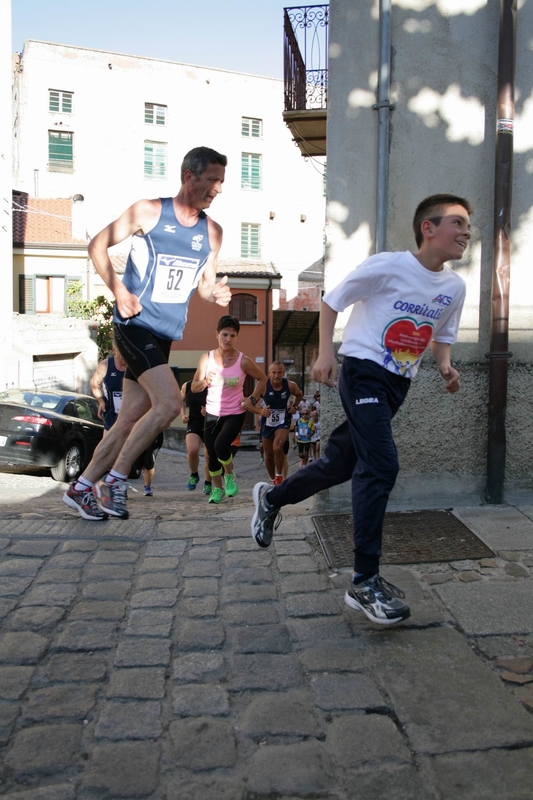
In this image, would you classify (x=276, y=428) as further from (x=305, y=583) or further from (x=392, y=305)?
(x=392, y=305)

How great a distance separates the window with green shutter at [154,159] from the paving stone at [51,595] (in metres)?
45.9

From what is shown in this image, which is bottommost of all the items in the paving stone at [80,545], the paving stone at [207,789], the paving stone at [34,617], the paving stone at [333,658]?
the paving stone at [207,789]

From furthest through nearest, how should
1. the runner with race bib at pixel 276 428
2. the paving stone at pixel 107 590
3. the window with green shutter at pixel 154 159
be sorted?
the window with green shutter at pixel 154 159 < the runner with race bib at pixel 276 428 < the paving stone at pixel 107 590

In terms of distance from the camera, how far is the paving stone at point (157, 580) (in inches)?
144

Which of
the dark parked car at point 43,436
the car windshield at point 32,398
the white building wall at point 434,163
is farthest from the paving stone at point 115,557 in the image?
the car windshield at point 32,398

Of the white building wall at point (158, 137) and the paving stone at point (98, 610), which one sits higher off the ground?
the white building wall at point (158, 137)

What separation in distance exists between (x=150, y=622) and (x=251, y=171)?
4701 cm

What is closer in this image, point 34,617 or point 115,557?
point 34,617

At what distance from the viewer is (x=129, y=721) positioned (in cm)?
244

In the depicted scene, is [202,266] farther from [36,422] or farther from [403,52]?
[36,422]

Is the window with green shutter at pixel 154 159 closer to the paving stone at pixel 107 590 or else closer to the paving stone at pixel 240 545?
the paving stone at pixel 240 545

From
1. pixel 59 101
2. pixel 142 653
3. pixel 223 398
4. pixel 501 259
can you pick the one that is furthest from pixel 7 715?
pixel 59 101

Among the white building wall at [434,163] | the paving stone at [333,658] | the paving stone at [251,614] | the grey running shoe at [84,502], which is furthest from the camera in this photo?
the white building wall at [434,163]

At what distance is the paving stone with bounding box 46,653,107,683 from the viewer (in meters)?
2.73
